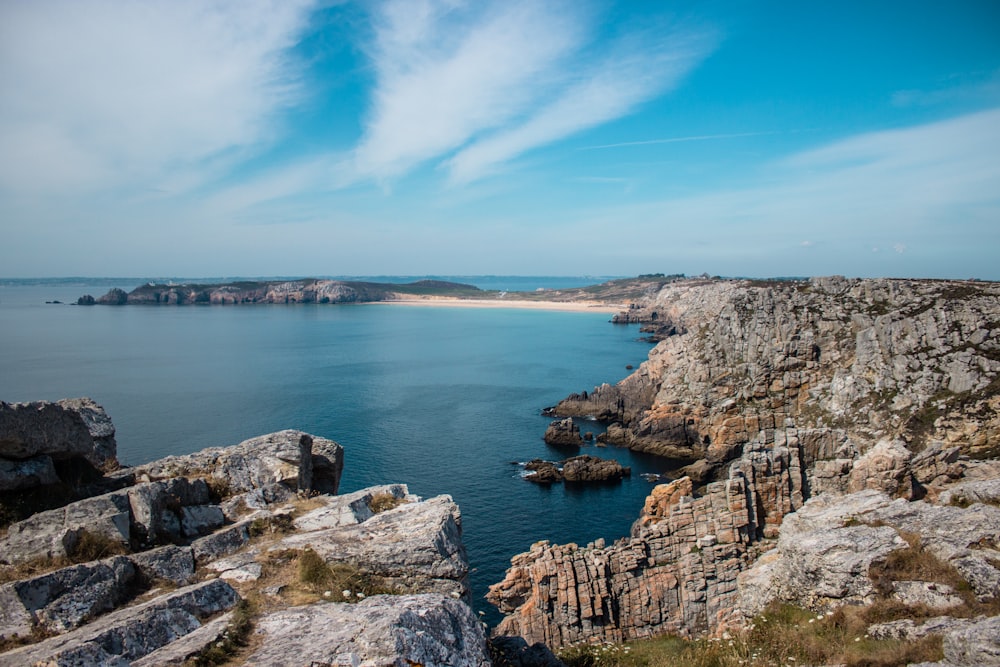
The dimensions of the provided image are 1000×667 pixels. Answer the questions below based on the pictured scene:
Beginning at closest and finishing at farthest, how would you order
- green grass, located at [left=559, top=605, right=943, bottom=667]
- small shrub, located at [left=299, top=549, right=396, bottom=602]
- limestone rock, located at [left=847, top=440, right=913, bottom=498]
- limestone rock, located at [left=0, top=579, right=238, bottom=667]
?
limestone rock, located at [left=0, top=579, right=238, bottom=667] < small shrub, located at [left=299, top=549, right=396, bottom=602] < green grass, located at [left=559, top=605, right=943, bottom=667] < limestone rock, located at [left=847, top=440, right=913, bottom=498]

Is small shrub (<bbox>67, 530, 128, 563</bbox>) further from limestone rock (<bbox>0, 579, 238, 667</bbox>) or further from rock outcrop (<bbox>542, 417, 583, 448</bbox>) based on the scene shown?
rock outcrop (<bbox>542, 417, 583, 448</bbox>)

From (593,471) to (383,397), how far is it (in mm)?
39153

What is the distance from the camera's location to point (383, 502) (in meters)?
13.3

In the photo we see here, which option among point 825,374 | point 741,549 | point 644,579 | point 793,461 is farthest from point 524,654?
point 825,374

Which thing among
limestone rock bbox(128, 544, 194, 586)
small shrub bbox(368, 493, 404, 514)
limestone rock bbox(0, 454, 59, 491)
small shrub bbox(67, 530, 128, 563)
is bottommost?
small shrub bbox(368, 493, 404, 514)

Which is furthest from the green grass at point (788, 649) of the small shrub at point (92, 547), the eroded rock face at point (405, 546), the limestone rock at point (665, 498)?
the limestone rock at point (665, 498)

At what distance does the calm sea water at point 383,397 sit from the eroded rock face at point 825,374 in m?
7.55

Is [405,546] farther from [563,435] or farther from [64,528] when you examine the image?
[563,435]

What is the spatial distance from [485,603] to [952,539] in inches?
888

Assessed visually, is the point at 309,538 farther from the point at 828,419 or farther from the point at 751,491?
the point at 828,419

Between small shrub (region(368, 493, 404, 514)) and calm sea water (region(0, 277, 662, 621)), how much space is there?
66.7 ft

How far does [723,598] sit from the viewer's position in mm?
25750

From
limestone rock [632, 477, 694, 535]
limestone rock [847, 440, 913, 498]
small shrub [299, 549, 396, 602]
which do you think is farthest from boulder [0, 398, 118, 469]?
limestone rock [847, 440, 913, 498]

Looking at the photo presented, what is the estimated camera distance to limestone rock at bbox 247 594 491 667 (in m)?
6.75
